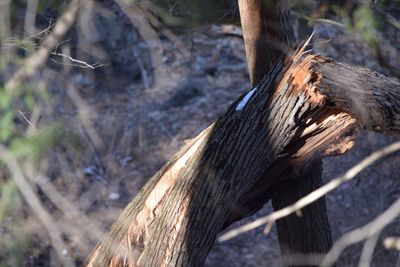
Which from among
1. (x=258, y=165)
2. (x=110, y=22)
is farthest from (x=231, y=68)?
(x=258, y=165)

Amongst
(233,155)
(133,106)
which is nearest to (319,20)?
(233,155)

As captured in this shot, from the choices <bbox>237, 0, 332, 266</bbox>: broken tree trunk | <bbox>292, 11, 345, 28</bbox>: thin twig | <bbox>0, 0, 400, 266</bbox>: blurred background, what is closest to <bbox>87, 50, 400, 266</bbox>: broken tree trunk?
<bbox>237, 0, 332, 266</bbox>: broken tree trunk

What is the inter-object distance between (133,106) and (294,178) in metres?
6.19

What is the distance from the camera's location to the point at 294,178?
3990mm

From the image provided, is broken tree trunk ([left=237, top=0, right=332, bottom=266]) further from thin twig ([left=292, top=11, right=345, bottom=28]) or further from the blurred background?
thin twig ([left=292, top=11, right=345, bottom=28])

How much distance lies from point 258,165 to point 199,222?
16.0 inches

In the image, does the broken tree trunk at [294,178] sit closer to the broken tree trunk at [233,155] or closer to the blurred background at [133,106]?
the blurred background at [133,106]

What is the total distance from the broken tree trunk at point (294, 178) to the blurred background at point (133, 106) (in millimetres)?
314

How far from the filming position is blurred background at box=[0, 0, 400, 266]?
4277mm

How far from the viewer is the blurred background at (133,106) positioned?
428 cm

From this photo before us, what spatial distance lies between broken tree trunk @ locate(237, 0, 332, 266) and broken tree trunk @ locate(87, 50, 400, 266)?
42 centimetres

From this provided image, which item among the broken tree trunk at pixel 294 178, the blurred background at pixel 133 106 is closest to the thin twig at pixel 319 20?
the blurred background at pixel 133 106

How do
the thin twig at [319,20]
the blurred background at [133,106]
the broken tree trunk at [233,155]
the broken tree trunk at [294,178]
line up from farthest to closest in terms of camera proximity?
1. the thin twig at [319,20]
2. the blurred background at [133,106]
3. the broken tree trunk at [294,178]
4. the broken tree trunk at [233,155]

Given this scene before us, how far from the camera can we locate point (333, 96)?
3.19 meters
